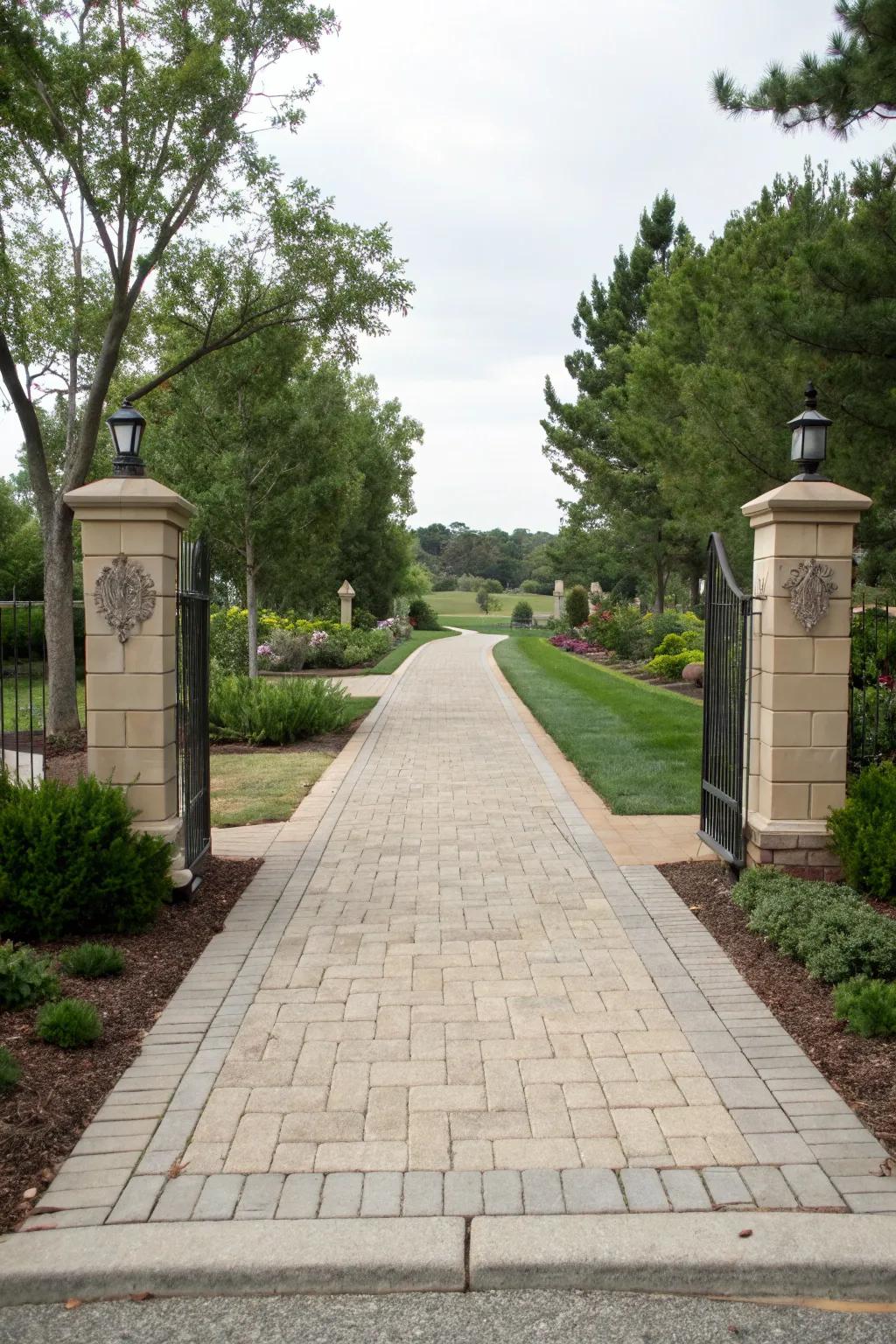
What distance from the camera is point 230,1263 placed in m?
2.91

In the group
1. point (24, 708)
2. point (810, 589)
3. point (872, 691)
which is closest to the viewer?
point (810, 589)

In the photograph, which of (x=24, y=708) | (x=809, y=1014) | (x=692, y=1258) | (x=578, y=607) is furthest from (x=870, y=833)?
(x=578, y=607)

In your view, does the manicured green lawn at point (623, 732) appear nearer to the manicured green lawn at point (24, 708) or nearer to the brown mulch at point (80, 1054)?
the brown mulch at point (80, 1054)

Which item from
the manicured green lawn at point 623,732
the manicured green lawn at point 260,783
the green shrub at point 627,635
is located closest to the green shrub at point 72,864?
the manicured green lawn at point 260,783

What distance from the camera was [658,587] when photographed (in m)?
31.8

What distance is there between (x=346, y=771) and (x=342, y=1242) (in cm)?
869

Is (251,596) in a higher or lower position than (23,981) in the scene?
higher

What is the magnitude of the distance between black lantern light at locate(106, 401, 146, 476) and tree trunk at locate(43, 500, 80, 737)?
23.2 ft

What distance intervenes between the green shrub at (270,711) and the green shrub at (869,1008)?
32.9ft

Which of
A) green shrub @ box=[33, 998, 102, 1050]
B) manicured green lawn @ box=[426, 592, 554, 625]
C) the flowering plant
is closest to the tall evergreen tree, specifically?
the flowering plant

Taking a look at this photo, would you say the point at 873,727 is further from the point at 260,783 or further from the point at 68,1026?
the point at 68,1026

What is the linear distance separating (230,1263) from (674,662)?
812 inches

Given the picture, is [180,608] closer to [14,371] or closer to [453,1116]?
[453,1116]

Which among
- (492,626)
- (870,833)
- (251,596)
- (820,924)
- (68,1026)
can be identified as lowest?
(492,626)
